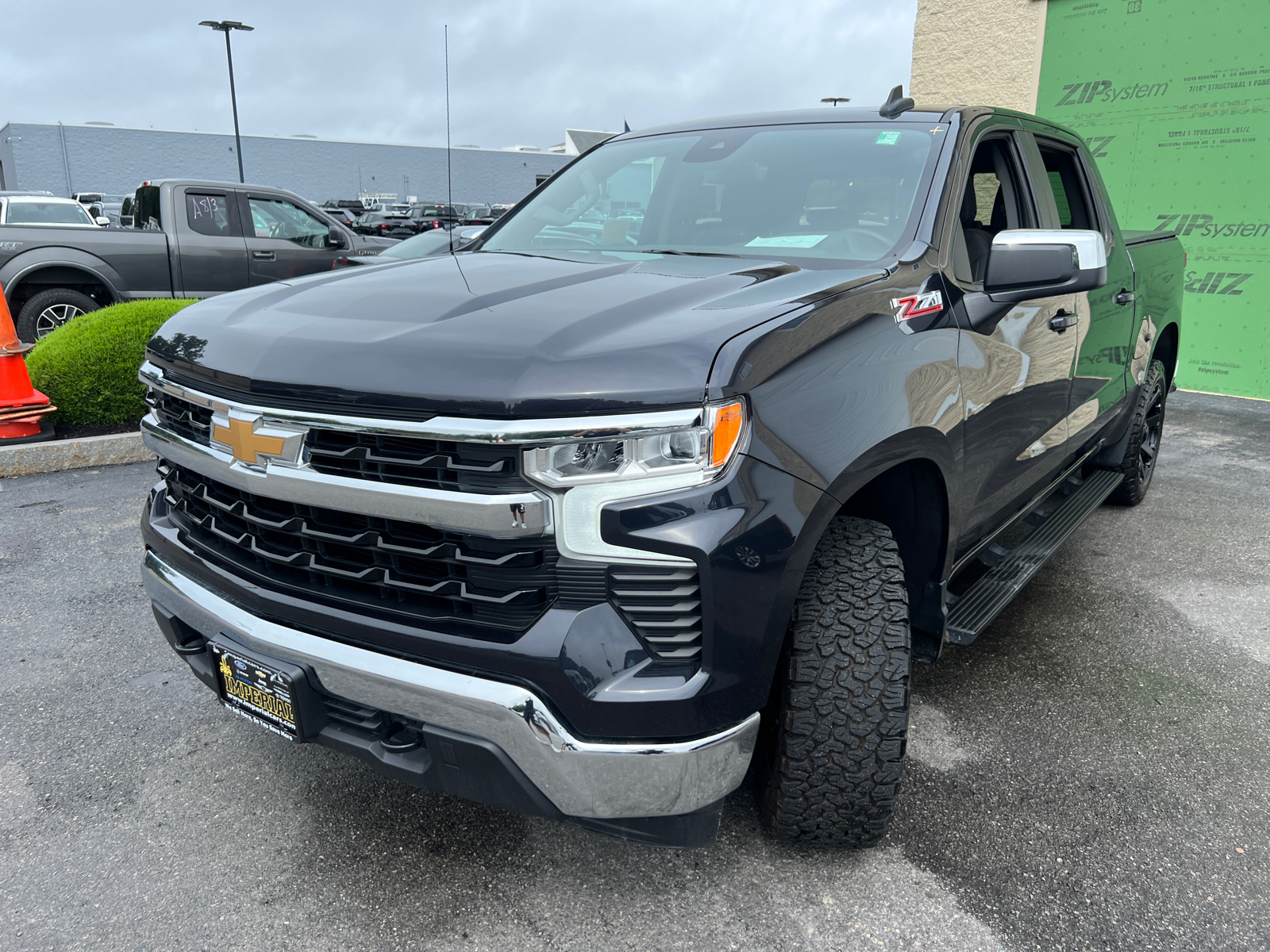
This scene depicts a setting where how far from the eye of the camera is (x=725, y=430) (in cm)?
162

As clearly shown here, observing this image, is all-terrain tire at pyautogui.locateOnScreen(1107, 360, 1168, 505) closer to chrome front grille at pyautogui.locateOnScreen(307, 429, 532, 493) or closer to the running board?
the running board

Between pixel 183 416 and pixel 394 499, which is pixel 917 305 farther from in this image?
pixel 183 416

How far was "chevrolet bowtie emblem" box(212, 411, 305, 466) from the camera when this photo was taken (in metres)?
1.79

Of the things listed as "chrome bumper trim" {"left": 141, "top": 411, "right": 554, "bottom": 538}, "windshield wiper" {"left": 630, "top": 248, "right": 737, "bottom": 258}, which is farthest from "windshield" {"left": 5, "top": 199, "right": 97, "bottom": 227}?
"chrome bumper trim" {"left": 141, "top": 411, "right": 554, "bottom": 538}

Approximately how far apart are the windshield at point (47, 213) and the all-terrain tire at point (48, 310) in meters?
7.95

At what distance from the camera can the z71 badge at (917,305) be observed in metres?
2.14

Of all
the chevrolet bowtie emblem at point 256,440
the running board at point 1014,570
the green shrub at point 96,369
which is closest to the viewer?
the chevrolet bowtie emblem at point 256,440

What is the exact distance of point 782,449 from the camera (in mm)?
1707

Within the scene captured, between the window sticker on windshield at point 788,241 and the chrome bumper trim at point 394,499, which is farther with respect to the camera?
the window sticker on windshield at point 788,241

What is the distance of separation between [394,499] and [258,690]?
0.62 meters

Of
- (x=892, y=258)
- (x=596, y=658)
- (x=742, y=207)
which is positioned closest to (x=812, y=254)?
(x=892, y=258)

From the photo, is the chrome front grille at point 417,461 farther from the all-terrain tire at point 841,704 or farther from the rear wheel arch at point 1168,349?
the rear wheel arch at point 1168,349

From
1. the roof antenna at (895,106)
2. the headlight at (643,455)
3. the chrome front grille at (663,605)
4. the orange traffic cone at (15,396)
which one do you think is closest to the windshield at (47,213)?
the orange traffic cone at (15,396)

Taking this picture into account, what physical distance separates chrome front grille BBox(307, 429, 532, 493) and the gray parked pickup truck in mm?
7507
